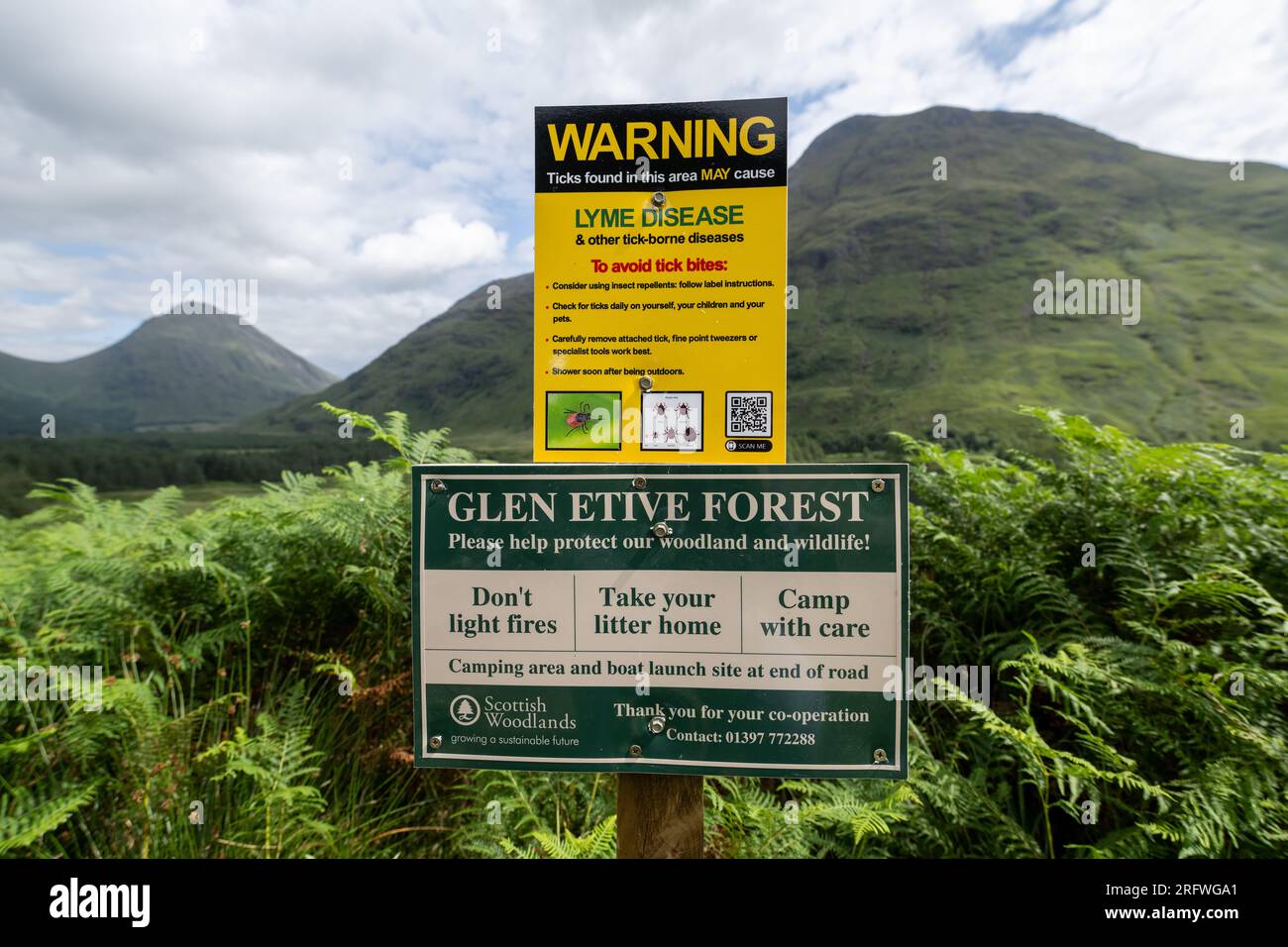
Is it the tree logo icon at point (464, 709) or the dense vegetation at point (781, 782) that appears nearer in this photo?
the tree logo icon at point (464, 709)

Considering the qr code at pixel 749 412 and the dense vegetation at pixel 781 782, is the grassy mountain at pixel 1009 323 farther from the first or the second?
the qr code at pixel 749 412

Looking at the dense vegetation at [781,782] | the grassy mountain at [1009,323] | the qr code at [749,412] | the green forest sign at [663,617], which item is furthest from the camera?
the grassy mountain at [1009,323]

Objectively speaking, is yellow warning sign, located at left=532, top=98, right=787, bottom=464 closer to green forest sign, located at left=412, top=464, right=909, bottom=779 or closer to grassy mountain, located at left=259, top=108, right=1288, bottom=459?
green forest sign, located at left=412, top=464, right=909, bottom=779

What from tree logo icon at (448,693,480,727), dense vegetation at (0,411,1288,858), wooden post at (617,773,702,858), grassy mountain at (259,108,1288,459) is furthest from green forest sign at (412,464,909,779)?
grassy mountain at (259,108,1288,459)

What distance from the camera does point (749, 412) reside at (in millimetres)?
1963

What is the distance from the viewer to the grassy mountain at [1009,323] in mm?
109750

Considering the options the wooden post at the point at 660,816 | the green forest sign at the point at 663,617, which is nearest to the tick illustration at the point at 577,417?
the green forest sign at the point at 663,617

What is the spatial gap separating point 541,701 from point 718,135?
192 centimetres

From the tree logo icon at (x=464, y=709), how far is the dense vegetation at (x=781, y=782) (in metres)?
0.85

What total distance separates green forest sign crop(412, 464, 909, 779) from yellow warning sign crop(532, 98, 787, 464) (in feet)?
0.59

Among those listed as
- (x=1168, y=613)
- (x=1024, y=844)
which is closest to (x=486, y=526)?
(x=1024, y=844)

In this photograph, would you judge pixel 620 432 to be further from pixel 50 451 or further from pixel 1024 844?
pixel 50 451

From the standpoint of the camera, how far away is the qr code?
6.43ft

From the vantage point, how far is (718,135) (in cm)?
202
